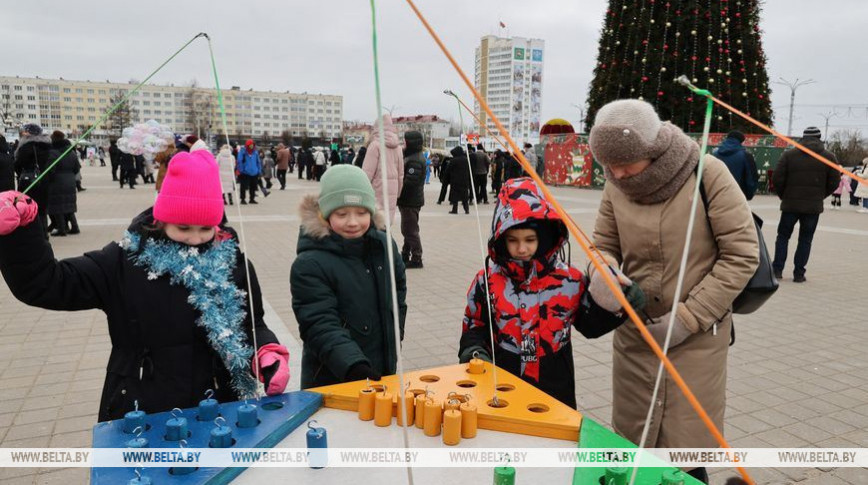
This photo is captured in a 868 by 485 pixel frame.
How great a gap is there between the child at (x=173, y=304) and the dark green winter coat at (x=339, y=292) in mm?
262

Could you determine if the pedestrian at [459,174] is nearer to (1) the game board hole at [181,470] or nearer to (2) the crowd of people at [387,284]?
(2) the crowd of people at [387,284]

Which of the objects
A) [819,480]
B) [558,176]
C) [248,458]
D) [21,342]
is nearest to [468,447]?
[248,458]

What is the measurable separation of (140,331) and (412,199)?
590 cm

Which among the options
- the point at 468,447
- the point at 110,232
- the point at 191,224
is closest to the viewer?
the point at 468,447

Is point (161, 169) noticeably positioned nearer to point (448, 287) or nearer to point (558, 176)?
point (448, 287)

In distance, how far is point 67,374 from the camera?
158 inches

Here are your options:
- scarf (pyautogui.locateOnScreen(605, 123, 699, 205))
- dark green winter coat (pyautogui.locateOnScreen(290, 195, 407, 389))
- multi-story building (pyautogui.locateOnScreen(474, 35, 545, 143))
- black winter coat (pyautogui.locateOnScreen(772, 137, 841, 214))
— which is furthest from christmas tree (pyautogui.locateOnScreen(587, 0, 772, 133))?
multi-story building (pyautogui.locateOnScreen(474, 35, 545, 143))

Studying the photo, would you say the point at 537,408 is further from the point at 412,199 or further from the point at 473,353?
the point at 412,199

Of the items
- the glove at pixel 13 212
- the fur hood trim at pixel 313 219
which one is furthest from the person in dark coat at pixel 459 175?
the glove at pixel 13 212

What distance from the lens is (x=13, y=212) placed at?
1.62 m

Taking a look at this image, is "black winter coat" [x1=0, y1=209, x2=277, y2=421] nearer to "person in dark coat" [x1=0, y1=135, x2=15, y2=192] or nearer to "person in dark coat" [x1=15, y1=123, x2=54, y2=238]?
"person in dark coat" [x1=0, y1=135, x2=15, y2=192]

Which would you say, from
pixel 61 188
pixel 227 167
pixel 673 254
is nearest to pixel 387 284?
pixel 673 254

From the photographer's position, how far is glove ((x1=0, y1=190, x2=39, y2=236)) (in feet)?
5.29

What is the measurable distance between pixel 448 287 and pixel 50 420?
423 cm
